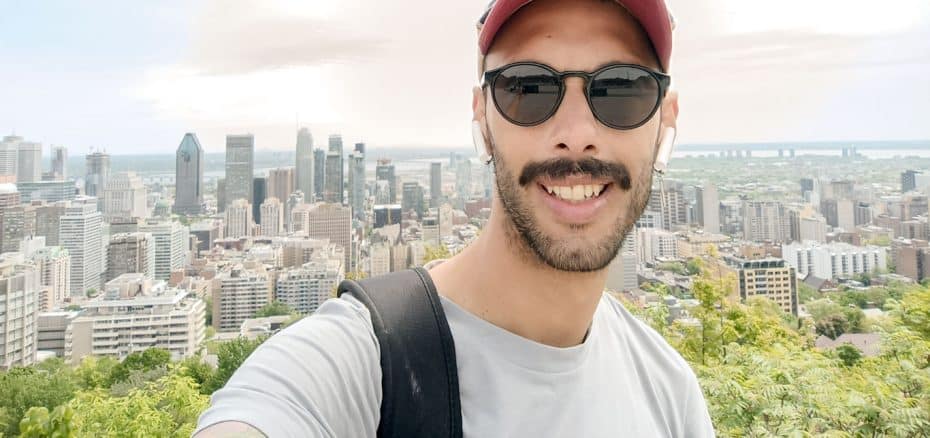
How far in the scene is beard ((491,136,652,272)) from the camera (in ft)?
1.70

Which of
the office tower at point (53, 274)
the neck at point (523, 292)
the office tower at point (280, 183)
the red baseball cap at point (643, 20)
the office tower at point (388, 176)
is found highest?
the office tower at point (280, 183)

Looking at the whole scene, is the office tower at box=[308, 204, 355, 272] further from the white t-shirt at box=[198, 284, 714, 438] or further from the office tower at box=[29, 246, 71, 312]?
the white t-shirt at box=[198, 284, 714, 438]

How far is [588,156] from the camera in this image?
20.6 inches

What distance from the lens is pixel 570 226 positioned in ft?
1.71

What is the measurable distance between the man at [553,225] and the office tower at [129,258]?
13.6m

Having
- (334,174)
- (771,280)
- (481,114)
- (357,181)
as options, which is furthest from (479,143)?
(334,174)

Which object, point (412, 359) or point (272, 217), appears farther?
point (272, 217)

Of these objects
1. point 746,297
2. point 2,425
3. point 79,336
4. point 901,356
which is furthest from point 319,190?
point 901,356

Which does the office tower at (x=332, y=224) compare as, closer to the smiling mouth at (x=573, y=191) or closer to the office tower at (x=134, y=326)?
the office tower at (x=134, y=326)

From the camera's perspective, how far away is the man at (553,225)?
1.62 ft

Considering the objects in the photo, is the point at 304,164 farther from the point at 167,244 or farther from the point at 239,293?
the point at 239,293

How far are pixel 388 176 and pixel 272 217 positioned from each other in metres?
6.77

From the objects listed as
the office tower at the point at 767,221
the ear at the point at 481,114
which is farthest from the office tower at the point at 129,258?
the ear at the point at 481,114

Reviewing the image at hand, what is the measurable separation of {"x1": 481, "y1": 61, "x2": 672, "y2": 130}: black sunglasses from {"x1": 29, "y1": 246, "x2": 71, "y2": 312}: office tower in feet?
42.5
